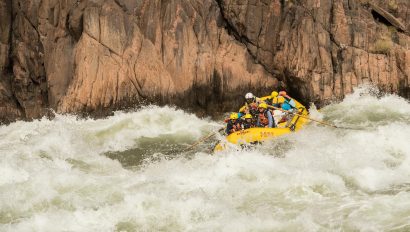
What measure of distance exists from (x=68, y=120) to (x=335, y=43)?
25.1ft

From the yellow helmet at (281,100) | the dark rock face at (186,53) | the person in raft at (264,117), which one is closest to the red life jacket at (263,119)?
the person in raft at (264,117)

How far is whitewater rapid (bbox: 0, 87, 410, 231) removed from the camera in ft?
29.9

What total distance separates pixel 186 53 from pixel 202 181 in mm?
6836

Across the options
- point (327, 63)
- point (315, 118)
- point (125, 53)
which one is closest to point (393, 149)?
point (315, 118)

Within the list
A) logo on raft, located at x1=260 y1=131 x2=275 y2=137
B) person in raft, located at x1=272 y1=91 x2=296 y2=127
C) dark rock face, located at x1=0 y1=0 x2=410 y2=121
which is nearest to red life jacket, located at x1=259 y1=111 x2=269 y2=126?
person in raft, located at x1=272 y1=91 x2=296 y2=127

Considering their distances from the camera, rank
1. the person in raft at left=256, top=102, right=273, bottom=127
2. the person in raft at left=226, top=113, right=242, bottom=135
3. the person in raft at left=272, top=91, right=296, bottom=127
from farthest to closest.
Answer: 1. the person in raft at left=272, top=91, right=296, bottom=127
2. the person in raft at left=256, top=102, right=273, bottom=127
3. the person in raft at left=226, top=113, right=242, bottom=135

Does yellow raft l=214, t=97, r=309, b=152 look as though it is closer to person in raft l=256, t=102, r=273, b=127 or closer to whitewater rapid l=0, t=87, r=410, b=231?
whitewater rapid l=0, t=87, r=410, b=231

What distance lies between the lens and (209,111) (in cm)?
1700

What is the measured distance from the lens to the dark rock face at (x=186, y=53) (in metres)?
16.2

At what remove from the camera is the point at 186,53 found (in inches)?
663

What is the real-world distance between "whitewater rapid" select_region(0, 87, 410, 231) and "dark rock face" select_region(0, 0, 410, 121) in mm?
1691

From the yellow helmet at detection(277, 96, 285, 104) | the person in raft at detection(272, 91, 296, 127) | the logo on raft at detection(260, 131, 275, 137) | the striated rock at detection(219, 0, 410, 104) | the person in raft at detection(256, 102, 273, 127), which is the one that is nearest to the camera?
the logo on raft at detection(260, 131, 275, 137)

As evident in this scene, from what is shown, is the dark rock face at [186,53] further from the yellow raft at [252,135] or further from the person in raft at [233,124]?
the yellow raft at [252,135]

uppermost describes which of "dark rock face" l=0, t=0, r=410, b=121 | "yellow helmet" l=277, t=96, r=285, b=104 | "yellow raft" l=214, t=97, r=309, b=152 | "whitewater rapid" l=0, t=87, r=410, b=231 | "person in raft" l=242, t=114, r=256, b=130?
"dark rock face" l=0, t=0, r=410, b=121
